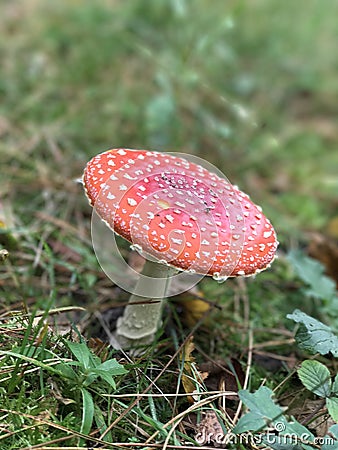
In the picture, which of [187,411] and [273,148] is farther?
[273,148]

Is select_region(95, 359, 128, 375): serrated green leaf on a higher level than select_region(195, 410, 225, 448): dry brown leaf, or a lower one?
higher

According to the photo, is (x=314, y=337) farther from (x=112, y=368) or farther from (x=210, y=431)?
(x=112, y=368)

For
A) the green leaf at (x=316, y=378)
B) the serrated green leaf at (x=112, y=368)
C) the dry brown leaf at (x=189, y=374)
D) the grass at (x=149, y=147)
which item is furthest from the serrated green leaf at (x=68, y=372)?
the green leaf at (x=316, y=378)

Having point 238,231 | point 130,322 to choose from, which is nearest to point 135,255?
point 130,322

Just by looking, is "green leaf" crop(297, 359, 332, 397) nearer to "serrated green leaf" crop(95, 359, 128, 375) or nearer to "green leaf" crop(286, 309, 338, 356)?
"green leaf" crop(286, 309, 338, 356)

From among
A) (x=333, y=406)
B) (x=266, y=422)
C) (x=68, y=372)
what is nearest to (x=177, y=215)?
(x=68, y=372)

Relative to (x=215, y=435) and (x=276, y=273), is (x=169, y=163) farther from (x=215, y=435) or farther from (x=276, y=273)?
(x=276, y=273)


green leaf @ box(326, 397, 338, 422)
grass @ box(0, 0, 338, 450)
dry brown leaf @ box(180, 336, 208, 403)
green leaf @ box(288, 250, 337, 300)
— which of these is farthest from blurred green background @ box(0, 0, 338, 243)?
green leaf @ box(326, 397, 338, 422)
